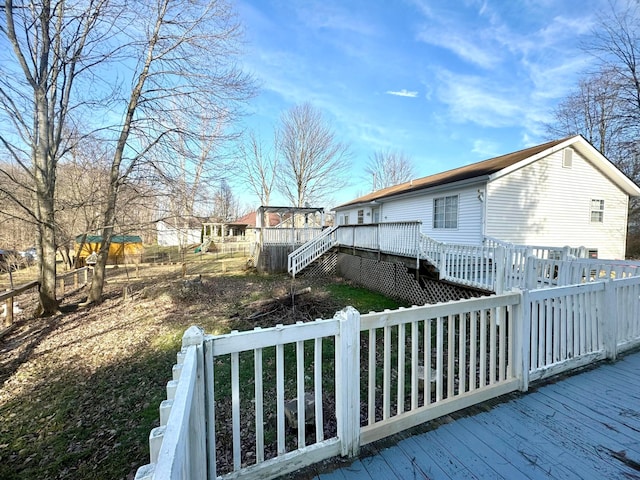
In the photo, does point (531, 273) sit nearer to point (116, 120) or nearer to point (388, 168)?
point (116, 120)

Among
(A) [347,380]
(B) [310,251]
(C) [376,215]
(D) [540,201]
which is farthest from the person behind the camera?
(C) [376,215]

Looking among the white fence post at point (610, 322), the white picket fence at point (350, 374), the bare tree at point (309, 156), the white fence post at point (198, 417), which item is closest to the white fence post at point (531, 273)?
the white picket fence at point (350, 374)

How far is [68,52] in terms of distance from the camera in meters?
7.98

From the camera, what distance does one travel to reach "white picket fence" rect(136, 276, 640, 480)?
5.00 feet

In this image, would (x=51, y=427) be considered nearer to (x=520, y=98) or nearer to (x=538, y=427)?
(x=538, y=427)

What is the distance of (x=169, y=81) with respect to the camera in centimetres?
918

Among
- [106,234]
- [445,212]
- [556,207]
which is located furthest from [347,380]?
[556,207]

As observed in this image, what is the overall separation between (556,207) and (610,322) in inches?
358

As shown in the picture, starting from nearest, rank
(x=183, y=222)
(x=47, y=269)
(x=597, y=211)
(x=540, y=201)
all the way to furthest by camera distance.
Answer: (x=47, y=269)
(x=540, y=201)
(x=183, y=222)
(x=597, y=211)

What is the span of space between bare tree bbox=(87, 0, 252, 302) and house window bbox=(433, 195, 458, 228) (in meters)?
8.24

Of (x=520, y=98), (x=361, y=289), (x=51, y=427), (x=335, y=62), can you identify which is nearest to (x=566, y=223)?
(x=361, y=289)

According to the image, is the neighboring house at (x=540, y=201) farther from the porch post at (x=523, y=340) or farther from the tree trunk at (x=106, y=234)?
the tree trunk at (x=106, y=234)

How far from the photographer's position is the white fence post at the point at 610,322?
11.2 feet

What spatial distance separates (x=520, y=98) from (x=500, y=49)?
7.44 m
